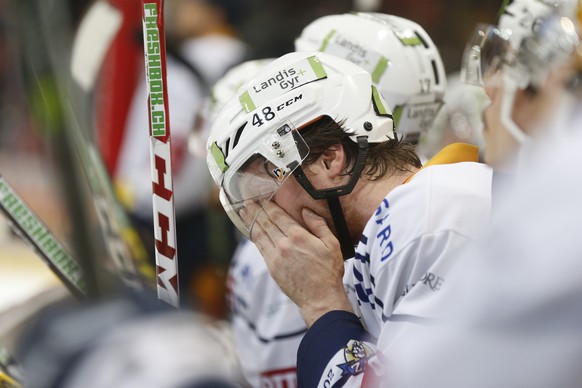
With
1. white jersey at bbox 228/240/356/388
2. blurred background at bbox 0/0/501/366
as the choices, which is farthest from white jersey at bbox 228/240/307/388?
blurred background at bbox 0/0/501/366

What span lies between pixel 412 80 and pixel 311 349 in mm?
1172

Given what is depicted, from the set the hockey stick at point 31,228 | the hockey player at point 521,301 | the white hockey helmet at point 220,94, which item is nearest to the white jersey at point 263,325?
the white hockey helmet at point 220,94

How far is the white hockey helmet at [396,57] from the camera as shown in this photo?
286cm

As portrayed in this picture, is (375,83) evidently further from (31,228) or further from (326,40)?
(31,228)

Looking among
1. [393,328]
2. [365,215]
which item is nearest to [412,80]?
[365,215]

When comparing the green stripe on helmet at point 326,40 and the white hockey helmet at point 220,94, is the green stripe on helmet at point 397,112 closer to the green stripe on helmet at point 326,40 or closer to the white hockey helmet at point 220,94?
the green stripe on helmet at point 326,40

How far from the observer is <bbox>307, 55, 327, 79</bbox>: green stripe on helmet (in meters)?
2.14

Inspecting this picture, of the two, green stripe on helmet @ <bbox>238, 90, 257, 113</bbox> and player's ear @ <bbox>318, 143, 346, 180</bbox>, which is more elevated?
green stripe on helmet @ <bbox>238, 90, 257, 113</bbox>

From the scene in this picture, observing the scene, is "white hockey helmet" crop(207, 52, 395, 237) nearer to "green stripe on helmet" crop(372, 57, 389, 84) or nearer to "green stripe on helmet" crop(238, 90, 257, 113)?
"green stripe on helmet" crop(238, 90, 257, 113)

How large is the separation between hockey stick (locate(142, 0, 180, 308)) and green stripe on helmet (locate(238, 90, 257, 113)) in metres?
0.19

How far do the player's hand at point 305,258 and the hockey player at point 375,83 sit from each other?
0.80 m

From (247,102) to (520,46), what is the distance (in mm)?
858

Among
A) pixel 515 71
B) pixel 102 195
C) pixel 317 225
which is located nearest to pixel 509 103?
pixel 515 71

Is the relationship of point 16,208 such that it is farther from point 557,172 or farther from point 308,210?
point 557,172
